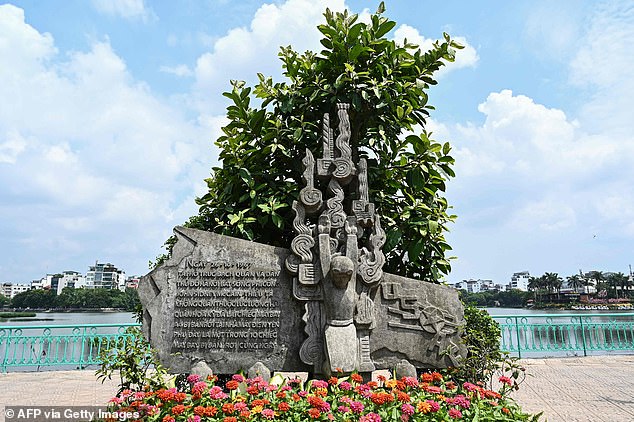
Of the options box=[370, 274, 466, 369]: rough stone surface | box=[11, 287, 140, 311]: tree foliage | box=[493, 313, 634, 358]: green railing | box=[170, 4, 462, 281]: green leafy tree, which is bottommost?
box=[493, 313, 634, 358]: green railing

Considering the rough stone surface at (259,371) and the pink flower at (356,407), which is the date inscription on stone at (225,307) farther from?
the pink flower at (356,407)

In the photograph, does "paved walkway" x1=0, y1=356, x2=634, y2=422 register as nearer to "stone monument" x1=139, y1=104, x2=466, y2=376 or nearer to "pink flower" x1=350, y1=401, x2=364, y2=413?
"stone monument" x1=139, y1=104, x2=466, y2=376

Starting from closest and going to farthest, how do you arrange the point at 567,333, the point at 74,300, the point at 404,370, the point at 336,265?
1. the point at 336,265
2. the point at 404,370
3. the point at 567,333
4. the point at 74,300

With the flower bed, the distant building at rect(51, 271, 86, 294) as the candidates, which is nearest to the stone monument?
the flower bed

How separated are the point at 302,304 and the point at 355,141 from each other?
113 inches

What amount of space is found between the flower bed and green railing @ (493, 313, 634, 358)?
8.44m

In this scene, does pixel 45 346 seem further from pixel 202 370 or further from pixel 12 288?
pixel 12 288

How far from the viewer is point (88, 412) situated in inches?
177

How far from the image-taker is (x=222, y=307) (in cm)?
527

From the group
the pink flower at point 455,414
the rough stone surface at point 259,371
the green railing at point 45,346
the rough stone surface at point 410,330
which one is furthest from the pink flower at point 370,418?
the green railing at point 45,346

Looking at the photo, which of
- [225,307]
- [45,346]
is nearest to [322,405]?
[225,307]

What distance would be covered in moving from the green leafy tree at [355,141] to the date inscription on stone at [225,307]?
3.37ft

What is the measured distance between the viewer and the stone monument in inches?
201

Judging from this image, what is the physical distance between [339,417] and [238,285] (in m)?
2.41
